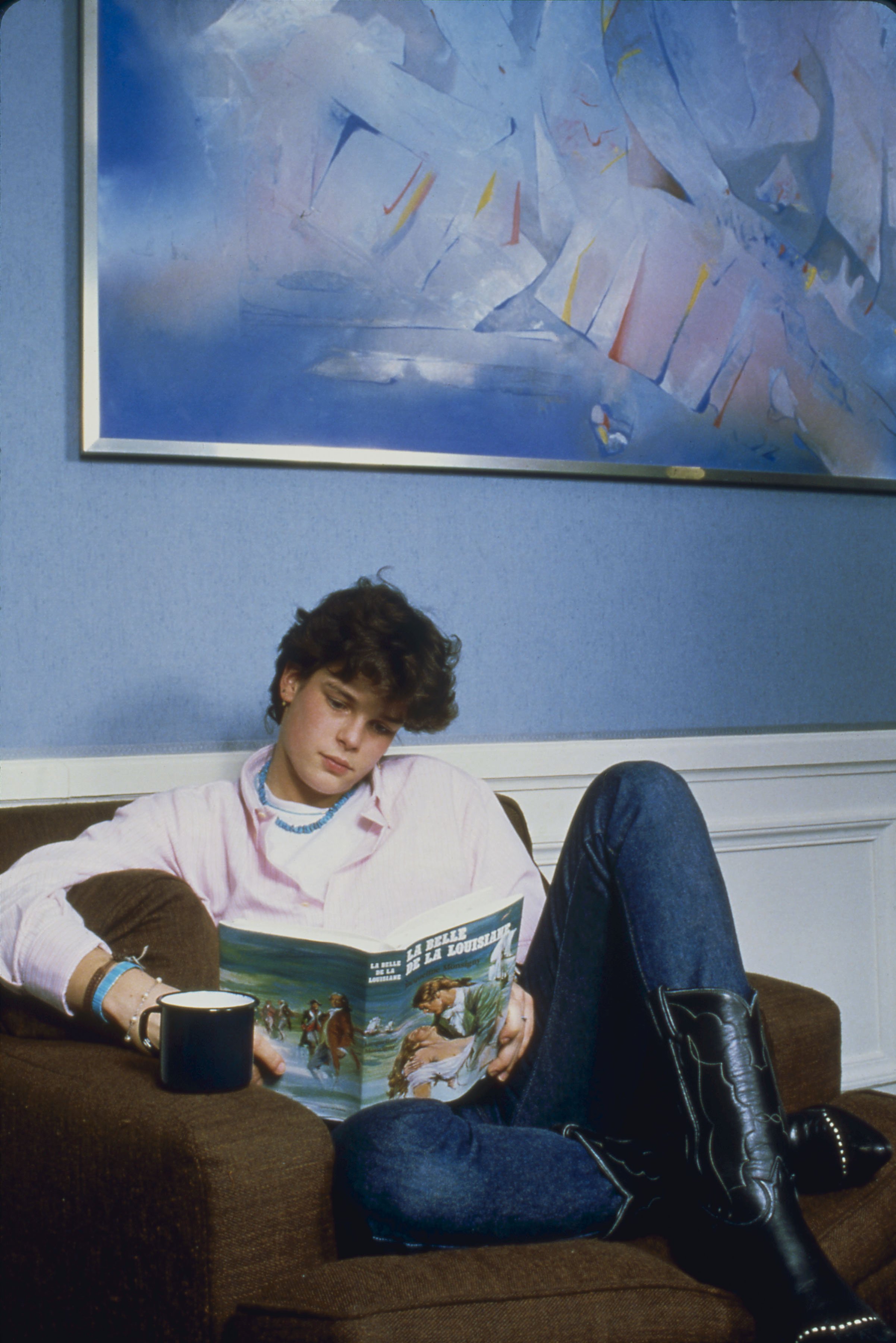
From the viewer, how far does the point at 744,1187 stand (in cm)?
101

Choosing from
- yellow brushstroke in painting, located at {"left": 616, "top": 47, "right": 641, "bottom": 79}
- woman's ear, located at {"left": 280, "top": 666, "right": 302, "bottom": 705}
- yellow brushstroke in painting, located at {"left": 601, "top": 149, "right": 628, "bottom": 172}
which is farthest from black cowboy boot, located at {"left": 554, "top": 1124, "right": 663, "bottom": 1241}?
yellow brushstroke in painting, located at {"left": 616, "top": 47, "right": 641, "bottom": 79}

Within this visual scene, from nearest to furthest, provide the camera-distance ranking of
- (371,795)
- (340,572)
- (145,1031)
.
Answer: (145,1031) < (371,795) < (340,572)

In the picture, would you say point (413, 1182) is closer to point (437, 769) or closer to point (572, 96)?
point (437, 769)

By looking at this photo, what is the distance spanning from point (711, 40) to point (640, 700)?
121 cm

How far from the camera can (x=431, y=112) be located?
184cm

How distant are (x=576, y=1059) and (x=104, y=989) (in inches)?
20.5

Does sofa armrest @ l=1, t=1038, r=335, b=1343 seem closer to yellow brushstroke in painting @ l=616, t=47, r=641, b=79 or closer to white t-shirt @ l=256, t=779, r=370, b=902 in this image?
white t-shirt @ l=256, t=779, r=370, b=902

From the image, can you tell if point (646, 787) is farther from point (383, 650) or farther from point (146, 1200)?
point (146, 1200)

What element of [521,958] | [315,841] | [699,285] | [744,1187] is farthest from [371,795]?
[699,285]

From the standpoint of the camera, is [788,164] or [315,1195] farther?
[788,164]

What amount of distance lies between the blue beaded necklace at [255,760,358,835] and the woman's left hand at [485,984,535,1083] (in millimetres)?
317

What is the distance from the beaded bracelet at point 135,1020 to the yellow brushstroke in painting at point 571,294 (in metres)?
1.33

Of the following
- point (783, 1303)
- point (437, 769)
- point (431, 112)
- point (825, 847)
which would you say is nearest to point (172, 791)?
point (437, 769)

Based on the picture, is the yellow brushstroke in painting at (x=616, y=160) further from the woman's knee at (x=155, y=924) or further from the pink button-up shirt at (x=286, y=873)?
the woman's knee at (x=155, y=924)
